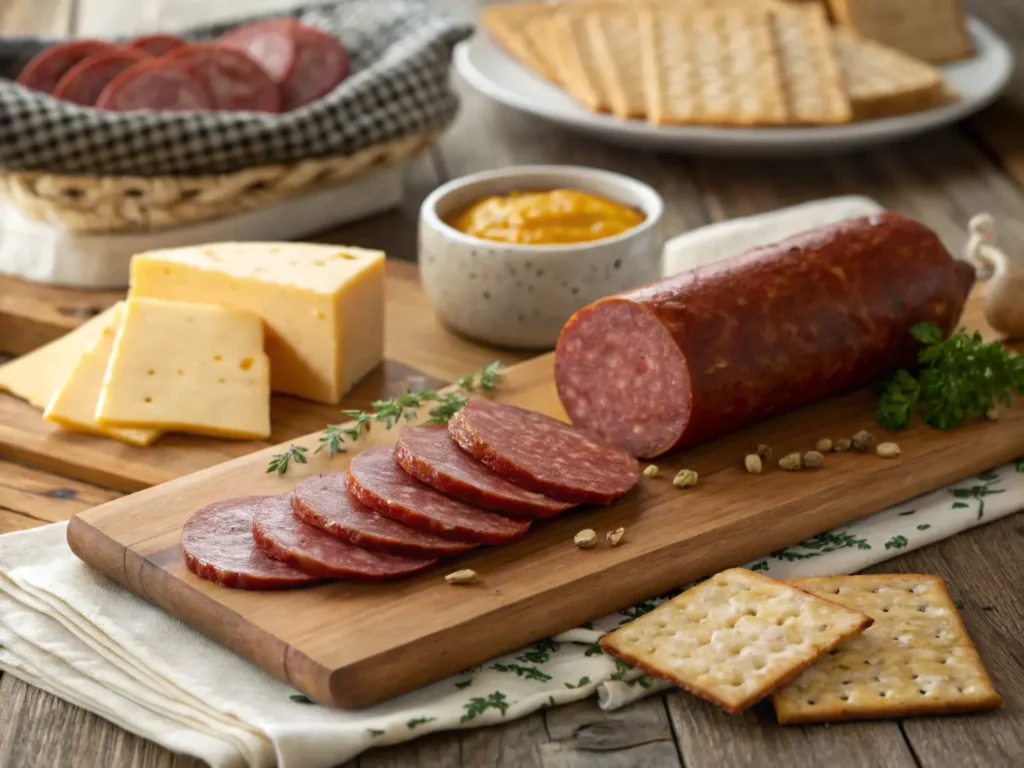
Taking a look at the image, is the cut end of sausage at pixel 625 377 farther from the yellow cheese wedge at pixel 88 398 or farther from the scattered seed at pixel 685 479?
the yellow cheese wedge at pixel 88 398

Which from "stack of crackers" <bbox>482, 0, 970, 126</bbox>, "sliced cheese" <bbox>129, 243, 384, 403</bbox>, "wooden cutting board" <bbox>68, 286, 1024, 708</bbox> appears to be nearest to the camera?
"wooden cutting board" <bbox>68, 286, 1024, 708</bbox>

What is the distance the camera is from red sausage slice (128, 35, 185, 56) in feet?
14.0

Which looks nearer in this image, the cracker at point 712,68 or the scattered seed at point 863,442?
the scattered seed at point 863,442

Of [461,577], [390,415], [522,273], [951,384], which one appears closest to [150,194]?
[522,273]

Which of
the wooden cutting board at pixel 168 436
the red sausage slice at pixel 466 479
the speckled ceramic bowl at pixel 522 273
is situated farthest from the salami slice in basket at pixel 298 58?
the red sausage slice at pixel 466 479

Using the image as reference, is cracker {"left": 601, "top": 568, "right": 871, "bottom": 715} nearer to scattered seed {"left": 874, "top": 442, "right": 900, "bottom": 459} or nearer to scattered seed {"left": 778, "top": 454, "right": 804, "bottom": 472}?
scattered seed {"left": 778, "top": 454, "right": 804, "bottom": 472}

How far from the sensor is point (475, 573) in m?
2.41

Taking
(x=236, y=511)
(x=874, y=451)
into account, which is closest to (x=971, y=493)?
(x=874, y=451)

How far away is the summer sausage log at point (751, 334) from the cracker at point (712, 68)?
4.92 feet

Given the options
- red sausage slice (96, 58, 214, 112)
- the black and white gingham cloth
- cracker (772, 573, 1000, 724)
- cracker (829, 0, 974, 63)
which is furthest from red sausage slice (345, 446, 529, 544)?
cracker (829, 0, 974, 63)

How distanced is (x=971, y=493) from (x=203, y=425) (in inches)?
66.7

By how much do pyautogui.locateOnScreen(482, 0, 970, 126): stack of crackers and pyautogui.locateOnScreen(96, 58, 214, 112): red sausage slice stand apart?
55.7 inches

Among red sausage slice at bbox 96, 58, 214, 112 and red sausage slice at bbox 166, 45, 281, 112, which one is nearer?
red sausage slice at bbox 96, 58, 214, 112

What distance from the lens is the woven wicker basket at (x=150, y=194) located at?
374cm
